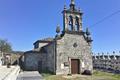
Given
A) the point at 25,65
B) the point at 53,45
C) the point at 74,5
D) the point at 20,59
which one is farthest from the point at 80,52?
the point at 20,59

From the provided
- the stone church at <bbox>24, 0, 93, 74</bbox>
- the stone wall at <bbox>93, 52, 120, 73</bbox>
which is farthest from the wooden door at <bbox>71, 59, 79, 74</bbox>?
the stone wall at <bbox>93, 52, 120, 73</bbox>

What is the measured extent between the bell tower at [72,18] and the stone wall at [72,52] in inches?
39.7

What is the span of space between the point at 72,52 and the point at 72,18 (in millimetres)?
4770

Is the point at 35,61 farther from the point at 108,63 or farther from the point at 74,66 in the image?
the point at 108,63

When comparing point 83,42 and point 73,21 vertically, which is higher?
point 73,21

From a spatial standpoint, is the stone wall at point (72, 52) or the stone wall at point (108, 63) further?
the stone wall at point (108, 63)

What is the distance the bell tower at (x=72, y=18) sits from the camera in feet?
92.8

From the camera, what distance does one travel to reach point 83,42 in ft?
95.9

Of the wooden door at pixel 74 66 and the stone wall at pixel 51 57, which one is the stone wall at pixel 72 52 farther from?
the stone wall at pixel 51 57

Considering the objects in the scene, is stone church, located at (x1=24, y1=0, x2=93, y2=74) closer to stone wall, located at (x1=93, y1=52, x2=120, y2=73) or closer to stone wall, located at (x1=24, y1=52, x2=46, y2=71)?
stone wall, located at (x1=24, y1=52, x2=46, y2=71)

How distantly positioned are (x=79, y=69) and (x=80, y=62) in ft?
3.25

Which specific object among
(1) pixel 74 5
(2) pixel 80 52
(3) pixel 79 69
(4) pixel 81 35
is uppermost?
(1) pixel 74 5

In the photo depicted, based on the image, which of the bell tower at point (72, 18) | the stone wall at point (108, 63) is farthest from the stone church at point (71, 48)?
the stone wall at point (108, 63)

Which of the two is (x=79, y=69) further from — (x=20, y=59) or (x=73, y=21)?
(x=20, y=59)
